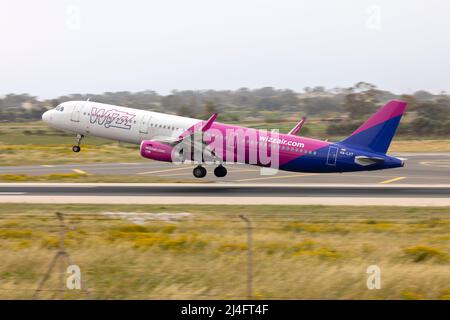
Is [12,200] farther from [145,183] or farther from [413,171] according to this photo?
[413,171]

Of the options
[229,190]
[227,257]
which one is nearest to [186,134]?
[229,190]

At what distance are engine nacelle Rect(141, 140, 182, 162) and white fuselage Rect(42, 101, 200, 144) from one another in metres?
1.92

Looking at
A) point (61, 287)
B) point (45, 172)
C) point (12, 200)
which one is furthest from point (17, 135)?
point (61, 287)

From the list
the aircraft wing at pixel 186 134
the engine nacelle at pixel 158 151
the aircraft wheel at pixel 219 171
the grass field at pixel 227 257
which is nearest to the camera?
the grass field at pixel 227 257

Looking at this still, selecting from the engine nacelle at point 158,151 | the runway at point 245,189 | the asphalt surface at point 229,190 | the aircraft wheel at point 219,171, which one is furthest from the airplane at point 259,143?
the runway at point 245,189

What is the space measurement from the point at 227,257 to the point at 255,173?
123 ft

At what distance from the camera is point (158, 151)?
44.9 meters

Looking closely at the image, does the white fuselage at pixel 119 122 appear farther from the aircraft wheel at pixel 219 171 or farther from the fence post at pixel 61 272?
the fence post at pixel 61 272

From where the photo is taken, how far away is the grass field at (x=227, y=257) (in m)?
17.3

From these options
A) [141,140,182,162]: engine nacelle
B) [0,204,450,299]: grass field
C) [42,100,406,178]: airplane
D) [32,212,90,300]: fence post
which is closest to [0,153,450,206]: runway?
[42,100,406,178]: airplane

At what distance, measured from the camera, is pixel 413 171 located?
60250mm

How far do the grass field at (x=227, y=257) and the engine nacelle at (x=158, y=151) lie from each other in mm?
14456

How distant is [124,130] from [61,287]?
31.6 metres
